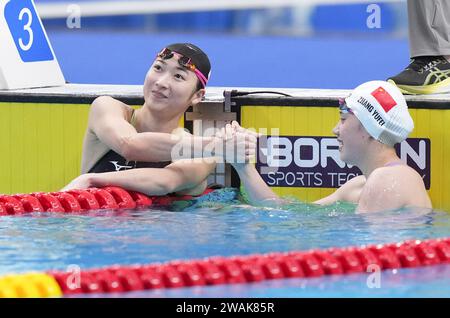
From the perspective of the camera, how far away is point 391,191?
16.1 feet

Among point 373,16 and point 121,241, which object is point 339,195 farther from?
point 373,16

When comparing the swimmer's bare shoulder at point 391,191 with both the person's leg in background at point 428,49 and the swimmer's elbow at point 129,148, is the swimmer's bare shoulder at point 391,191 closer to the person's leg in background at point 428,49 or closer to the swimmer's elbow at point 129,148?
the person's leg in background at point 428,49

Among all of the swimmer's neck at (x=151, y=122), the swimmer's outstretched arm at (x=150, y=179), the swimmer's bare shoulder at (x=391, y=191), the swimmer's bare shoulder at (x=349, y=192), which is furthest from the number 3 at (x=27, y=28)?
the swimmer's bare shoulder at (x=391, y=191)

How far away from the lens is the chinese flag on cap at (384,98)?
514 centimetres

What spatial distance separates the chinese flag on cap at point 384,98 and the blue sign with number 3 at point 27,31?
188 cm

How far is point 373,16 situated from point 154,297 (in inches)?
168

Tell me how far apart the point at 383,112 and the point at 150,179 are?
1032 millimetres

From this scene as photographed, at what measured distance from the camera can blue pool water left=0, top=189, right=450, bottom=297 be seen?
3900 millimetres
